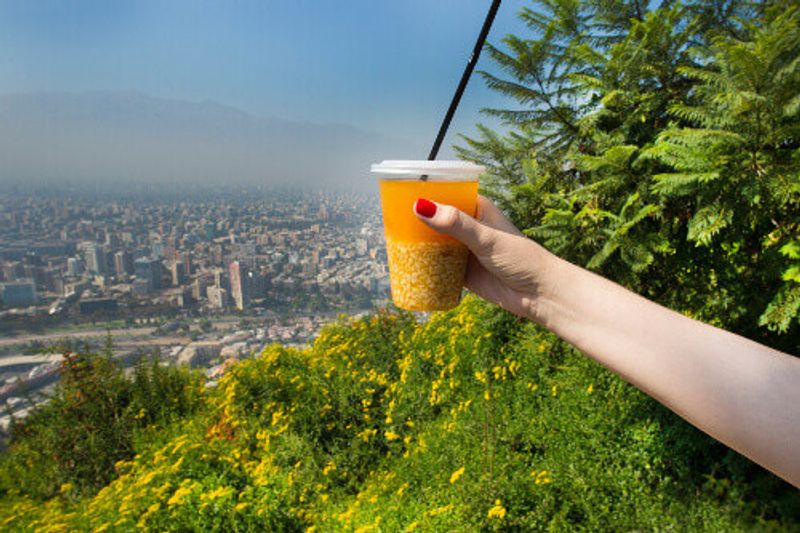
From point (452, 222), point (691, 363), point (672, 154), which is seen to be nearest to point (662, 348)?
point (691, 363)

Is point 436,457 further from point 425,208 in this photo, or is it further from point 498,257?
point 425,208

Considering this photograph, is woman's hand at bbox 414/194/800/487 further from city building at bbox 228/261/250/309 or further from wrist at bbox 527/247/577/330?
city building at bbox 228/261/250/309

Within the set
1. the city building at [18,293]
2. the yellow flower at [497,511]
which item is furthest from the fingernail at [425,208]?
the city building at [18,293]

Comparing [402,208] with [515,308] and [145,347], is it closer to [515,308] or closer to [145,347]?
[515,308]

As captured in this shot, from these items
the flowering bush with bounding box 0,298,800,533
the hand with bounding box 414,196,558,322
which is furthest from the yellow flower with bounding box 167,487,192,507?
the hand with bounding box 414,196,558,322

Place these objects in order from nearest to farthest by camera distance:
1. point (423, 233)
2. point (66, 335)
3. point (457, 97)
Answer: point (423, 233)
point (457, 97)
point (66, 335)

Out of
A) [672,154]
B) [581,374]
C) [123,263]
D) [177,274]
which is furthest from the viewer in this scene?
[177,274]

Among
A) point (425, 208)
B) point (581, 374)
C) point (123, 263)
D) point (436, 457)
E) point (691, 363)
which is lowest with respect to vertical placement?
point (436, 457)
